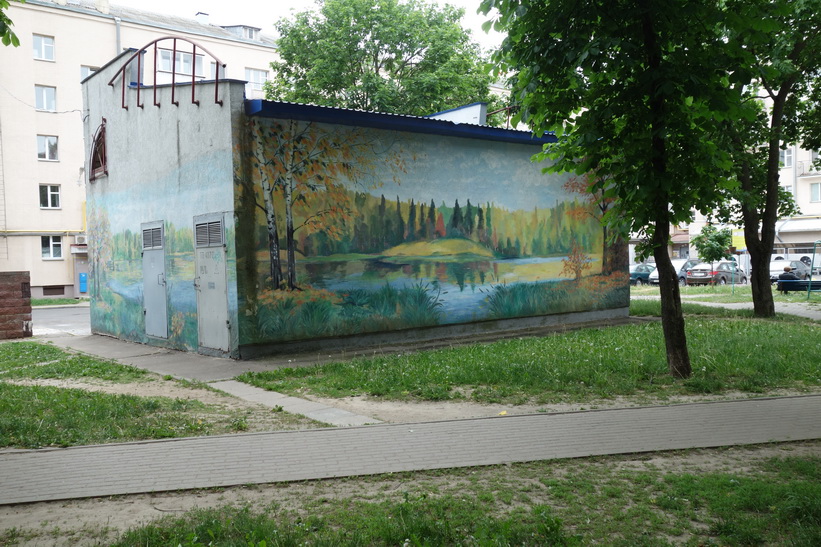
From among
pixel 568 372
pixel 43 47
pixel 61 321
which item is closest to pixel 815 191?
pixel 61 321

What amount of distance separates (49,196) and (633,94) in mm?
36827

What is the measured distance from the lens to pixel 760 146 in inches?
738

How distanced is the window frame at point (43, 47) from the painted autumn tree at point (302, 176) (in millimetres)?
31256

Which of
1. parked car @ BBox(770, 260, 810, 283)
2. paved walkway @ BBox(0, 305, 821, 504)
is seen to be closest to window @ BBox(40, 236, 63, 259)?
paved walkway @ BBox(0, 305, 821, 504)

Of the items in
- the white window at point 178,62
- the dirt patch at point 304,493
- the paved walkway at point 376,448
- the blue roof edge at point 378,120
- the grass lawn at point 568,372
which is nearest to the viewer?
the dirt patch at point 304,493

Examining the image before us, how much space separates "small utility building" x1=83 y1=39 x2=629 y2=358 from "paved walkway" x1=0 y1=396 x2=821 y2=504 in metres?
6.55

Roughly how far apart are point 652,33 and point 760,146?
11896mm

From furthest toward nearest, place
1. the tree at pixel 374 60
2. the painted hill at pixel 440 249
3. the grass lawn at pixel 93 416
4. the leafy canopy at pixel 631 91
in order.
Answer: the tree at pixel 374 60
the painted hill at pixel 440 249
the leafy canopy at pixel 631 91
the grass lawn at pixel 93 416

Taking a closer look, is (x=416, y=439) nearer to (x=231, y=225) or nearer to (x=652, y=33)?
(x=652, y=33)

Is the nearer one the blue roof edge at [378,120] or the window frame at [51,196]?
the blue roof edge at [378,120]

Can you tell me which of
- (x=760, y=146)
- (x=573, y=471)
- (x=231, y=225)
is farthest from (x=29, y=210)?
(x=573, y=471)

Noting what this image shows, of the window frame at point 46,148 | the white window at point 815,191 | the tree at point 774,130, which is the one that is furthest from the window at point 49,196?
the white window at point 815,191

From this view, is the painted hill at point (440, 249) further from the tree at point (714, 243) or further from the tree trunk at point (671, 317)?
the tree at point (714, 243)

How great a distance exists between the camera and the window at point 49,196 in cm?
3778
